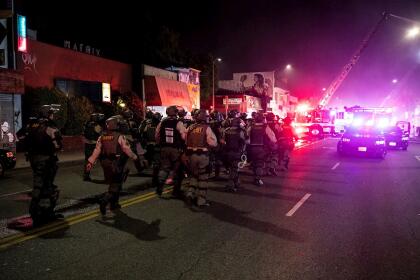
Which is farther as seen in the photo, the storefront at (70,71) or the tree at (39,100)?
the storefront at (70,71)

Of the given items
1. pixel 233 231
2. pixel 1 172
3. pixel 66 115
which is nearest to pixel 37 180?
pixel 233 231

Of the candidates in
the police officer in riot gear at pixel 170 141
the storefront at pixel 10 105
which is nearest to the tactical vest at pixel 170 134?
the police officer in riot gear at pixel 170 141

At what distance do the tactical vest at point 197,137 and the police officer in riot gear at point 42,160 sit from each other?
264cm

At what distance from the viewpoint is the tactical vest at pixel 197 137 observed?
8297 millimetres

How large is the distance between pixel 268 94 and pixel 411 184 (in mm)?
55521

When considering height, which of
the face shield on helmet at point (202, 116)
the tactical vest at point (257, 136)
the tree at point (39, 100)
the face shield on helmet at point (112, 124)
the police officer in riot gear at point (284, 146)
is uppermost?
the tree at point (39, 100)

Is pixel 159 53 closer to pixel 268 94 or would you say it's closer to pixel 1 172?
pixel 1 172

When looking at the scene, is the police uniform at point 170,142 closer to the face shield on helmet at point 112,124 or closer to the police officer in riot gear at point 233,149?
the police officer in riot gear at point 233,149

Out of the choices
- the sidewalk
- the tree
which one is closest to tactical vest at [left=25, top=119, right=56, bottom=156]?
the sidewalk

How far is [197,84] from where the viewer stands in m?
37.6

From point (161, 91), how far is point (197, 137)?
68.5 ft

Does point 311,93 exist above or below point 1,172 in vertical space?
above

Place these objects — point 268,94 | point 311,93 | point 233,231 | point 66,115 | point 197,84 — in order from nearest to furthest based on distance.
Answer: point 233,231 < point 66,115 < point 197,84 < point 268,94 < point 311,93

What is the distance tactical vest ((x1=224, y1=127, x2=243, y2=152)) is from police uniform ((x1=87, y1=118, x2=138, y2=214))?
10.6ft
